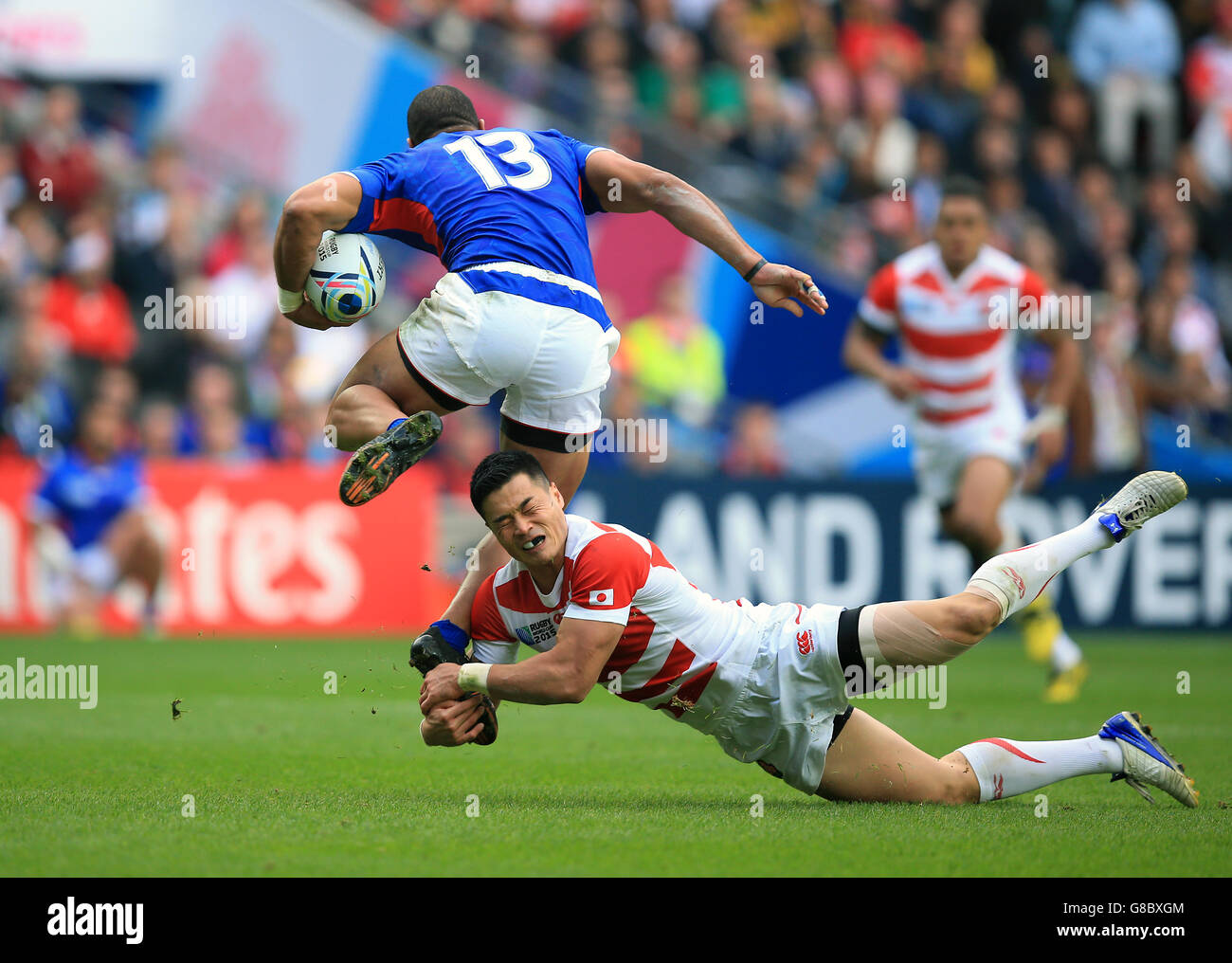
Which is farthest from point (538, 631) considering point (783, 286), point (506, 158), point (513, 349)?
point (506, 158)

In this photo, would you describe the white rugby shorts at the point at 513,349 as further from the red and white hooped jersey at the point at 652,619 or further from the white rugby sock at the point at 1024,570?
the white rugby sock at the point at 1024,570

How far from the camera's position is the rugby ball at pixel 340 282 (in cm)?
596

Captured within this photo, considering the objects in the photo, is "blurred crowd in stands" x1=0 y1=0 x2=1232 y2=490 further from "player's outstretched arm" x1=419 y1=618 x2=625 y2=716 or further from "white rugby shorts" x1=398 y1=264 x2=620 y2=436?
"player's outstretched arm" x1=419 y1=618 x2=625 y2=716

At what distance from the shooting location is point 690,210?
237 inches

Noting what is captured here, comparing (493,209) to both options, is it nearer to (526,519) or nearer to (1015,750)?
(526,519)

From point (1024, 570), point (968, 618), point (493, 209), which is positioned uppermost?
point (493, 209)

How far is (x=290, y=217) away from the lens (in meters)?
5.59

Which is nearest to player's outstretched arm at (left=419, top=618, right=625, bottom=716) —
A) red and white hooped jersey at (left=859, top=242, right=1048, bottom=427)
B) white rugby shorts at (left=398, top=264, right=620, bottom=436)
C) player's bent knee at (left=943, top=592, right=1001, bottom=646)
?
player's bent knee at (left=943, top=592, right=1001, bottom=646)

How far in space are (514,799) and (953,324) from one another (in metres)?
5.45

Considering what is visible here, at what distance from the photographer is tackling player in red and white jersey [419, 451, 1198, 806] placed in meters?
4.98

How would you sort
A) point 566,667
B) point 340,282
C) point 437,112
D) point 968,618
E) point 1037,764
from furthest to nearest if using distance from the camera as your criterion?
point 437,112
point 340,282
point 1037,764
point 968,618
point 566,667

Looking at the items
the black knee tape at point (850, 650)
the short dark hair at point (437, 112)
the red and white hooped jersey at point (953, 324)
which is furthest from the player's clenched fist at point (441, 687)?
the red and white hooped jersey at point (953, 324)

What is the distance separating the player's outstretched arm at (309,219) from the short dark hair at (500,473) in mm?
1182

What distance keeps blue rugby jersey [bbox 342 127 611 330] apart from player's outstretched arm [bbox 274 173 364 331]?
0.36 feet
